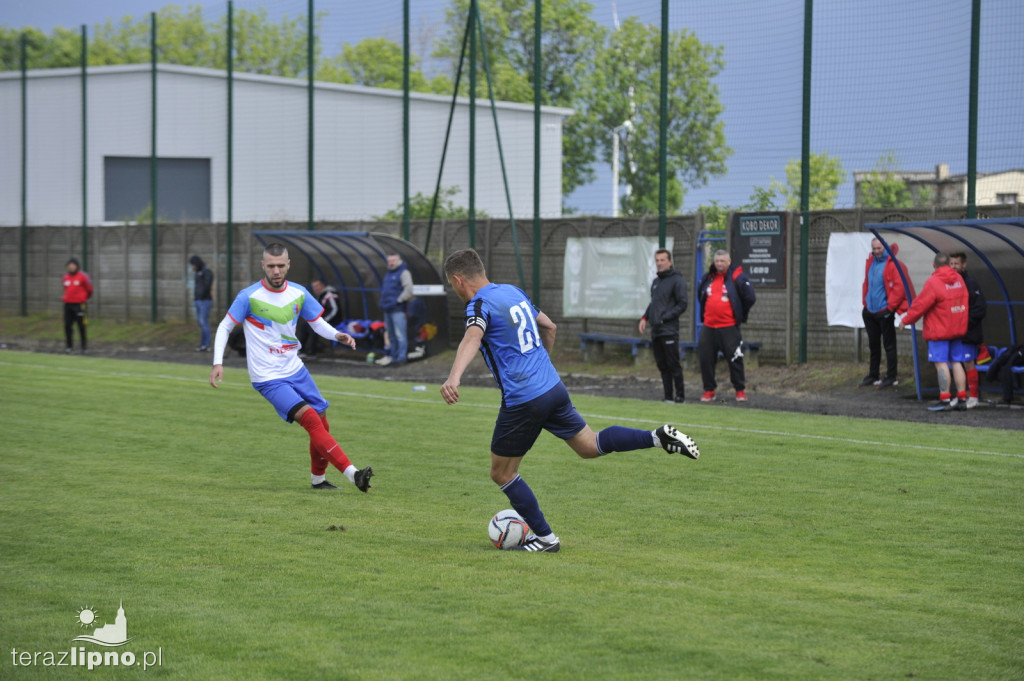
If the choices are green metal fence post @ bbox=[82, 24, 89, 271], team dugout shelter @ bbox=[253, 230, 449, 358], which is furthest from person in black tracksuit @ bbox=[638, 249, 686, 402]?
green metal fence post @ bbox=[82, 24, 89, 271]

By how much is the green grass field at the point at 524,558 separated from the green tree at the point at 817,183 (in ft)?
22.1

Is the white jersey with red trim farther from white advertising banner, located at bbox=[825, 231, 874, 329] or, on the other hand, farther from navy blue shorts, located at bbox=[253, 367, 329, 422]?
white advertising banner, located at bbox=[825, 231, 874, 329]

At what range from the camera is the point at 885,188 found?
18.3 metres

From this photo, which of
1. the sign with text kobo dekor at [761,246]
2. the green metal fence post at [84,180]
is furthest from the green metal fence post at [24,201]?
the sign with text kobo dekor at [761,246]

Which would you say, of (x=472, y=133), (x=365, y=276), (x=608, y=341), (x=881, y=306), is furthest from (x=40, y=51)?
(x=881, y=306)

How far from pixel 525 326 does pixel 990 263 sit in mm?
10491

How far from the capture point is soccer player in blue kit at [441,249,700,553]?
704 centimetres

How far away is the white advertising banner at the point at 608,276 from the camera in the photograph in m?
20.8

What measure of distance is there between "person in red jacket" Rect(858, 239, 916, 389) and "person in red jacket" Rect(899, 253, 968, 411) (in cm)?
145

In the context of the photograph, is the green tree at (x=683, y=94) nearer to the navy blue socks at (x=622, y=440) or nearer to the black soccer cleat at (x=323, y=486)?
the black soccer cleat at (x=323, y=486)

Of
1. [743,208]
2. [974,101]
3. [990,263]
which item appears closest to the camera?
[990,263]

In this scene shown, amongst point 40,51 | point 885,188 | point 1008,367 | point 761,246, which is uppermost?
point 40,51

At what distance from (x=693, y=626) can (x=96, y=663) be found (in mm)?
2602

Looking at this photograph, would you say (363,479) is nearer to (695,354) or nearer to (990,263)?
(990,263)
